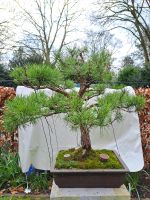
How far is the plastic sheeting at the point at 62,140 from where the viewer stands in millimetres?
3520

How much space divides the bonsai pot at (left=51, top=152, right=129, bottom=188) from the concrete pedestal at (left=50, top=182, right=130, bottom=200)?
0.03 m

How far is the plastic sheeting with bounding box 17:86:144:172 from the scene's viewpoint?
3520mm

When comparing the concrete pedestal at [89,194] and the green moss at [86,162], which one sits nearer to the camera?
the concrete pedestal at [89,194]

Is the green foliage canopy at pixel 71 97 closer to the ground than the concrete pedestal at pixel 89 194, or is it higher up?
higher up

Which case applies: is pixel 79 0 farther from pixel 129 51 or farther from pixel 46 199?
pixel 46 199

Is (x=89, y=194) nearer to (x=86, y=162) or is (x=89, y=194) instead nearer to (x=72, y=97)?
(x=86, y=162)

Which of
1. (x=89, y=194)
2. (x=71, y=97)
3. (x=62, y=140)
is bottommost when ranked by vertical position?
(x=89, y=194)

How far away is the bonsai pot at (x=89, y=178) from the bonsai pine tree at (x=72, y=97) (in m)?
0.29

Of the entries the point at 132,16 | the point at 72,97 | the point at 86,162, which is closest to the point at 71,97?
the point at 72,97

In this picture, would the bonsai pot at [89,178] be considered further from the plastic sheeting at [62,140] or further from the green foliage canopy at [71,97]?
the plastic sheeting at [62,140]

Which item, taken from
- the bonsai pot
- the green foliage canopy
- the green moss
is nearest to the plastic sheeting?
the green foliage canopy

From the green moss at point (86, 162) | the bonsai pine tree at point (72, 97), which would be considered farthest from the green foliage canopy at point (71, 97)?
the green moss at point (86, 162)

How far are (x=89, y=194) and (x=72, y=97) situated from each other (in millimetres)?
697

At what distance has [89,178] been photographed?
2.28m
